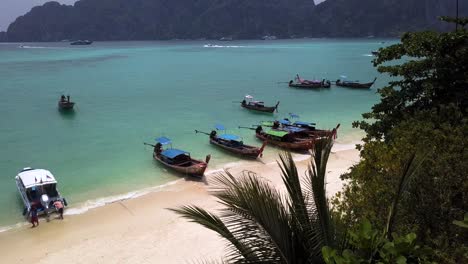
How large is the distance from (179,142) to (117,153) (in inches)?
179

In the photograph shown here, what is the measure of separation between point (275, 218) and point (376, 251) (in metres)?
1.11

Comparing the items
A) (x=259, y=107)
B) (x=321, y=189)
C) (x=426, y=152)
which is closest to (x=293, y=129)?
(x=259, y=107)

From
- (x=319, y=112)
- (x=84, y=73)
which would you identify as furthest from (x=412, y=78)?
(x=84, y=73)

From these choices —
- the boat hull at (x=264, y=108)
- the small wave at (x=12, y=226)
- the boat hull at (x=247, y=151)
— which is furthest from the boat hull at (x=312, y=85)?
the small wave at (x=12, y=226)

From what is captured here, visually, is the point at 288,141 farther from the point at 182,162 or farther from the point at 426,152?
the point at 426,152

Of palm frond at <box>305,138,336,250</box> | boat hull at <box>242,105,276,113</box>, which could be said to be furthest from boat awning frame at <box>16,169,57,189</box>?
boat hull at <box>242,105,276,113</box>

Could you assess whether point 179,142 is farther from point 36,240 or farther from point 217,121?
point 36,240

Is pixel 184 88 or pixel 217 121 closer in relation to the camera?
pixel 217 121

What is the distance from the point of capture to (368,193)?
24.7 feet

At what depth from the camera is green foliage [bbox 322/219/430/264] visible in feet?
13.0

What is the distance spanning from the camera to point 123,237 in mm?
15367

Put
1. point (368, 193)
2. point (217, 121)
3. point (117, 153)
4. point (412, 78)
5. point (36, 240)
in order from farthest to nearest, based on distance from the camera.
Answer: point (217, 121)
point (117, 153)
point (36, 240)
point (412, 78)
point (368, 193)

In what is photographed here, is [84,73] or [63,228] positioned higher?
[84,73]

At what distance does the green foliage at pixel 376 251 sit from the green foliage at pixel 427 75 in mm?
7235
